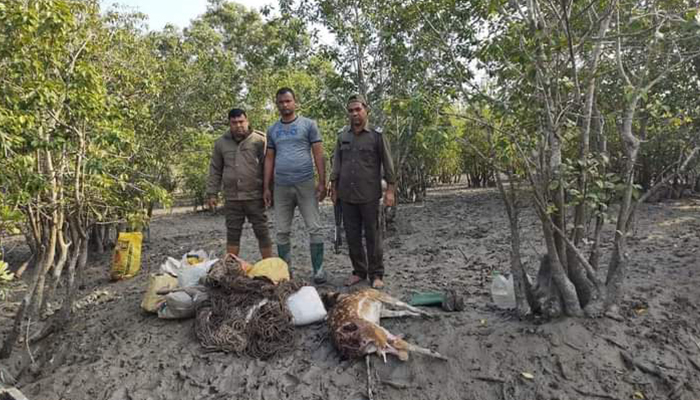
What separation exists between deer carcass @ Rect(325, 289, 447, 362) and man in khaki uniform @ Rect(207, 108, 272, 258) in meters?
1.49

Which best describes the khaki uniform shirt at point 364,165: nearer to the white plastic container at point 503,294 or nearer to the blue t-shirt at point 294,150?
the blue t-shirt at point 294,150

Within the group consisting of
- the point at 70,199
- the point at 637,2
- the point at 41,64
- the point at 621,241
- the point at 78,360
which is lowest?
the point at 78,360

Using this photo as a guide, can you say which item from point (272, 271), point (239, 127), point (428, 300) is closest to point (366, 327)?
point (428, 300)

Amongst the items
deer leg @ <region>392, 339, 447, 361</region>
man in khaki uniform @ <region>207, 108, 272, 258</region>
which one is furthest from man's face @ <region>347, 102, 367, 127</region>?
deer leg @ <region>392, 339, 447, 361</region>

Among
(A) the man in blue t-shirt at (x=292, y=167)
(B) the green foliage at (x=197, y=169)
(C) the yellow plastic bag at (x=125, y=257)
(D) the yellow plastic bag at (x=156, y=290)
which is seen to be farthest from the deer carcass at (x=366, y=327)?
(B) the green foliage at (x=197, y=169)

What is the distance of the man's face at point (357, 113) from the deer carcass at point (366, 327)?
4.99 feet

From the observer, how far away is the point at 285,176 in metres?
4.10

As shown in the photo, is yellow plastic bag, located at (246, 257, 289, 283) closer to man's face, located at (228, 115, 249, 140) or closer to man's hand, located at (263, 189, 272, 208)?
man's hand, located at (263, 189, 272, 208)

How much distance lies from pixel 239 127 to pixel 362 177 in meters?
1.34

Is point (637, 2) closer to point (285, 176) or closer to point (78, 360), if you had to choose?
point (285, 176)

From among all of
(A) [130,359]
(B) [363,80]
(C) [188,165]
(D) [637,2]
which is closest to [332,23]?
(B) [363,80]

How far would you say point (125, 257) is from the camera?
5.39m

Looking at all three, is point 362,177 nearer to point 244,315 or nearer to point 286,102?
point 286,102

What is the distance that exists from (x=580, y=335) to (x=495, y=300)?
0.77 metres
